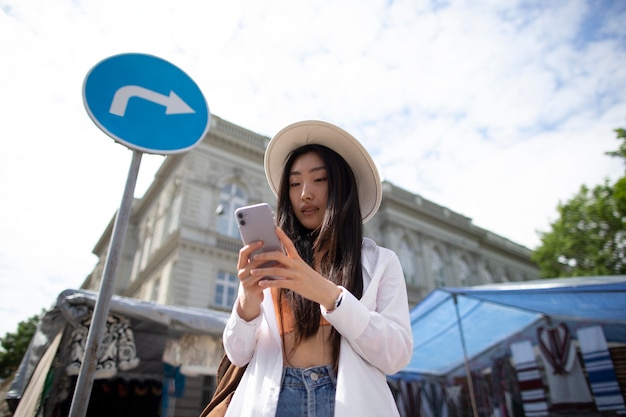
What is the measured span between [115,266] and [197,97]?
3.94 feet

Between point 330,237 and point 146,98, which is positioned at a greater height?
point 146,98

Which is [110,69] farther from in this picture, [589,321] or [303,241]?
[589,321]

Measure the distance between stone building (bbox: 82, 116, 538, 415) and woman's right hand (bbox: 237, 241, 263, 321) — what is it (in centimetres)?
1144

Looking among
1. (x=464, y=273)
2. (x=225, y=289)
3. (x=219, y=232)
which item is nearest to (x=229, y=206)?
(x=219, y=232)

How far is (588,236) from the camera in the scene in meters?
17.3

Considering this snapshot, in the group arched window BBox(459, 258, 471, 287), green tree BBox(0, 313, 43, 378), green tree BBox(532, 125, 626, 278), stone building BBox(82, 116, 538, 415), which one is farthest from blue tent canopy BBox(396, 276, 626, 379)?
green tree BBox(0, 313, 43, 378)

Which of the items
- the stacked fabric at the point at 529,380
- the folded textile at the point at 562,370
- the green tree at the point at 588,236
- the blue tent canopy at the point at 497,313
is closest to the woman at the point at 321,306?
the blue tent canopy at the point at 497,313

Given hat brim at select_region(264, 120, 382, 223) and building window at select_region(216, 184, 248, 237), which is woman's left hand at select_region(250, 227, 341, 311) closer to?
hat brim at select_region(264, 120, 382, 223)

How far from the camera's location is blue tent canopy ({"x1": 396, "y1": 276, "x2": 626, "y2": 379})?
4465 mm

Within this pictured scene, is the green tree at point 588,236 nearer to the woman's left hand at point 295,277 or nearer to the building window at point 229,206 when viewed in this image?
the building window at point 229,206

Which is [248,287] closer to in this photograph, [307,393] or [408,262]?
[307,393]

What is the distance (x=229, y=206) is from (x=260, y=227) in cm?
1481

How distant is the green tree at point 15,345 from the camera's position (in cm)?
1869

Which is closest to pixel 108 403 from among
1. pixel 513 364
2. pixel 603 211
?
pixel 513 364
